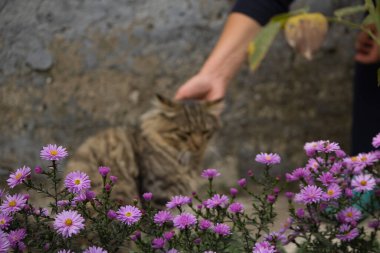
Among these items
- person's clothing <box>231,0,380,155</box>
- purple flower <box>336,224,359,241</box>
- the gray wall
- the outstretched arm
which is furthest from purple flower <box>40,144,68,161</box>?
person's clothing <box>231,0,380,155</box>

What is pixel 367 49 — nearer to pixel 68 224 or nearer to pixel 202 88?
pixel 202 88

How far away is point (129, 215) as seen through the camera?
1123mm

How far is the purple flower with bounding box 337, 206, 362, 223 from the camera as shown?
123 centimetres

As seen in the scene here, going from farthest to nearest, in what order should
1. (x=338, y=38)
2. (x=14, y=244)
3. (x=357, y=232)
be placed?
(x=338, y=38)
(x=357, y=232)
(x=14, y=244)

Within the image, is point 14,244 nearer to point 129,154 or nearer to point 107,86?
point 129,154

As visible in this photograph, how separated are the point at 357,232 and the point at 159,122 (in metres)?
1.80

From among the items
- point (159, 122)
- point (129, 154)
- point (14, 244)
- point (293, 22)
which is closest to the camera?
point (293, 22)

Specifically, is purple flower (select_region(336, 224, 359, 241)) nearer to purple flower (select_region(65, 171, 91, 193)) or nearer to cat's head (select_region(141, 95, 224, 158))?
purple flower (select_region(65, 171, 91, 193))

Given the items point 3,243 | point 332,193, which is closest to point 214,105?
point 332,193

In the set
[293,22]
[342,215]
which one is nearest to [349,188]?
[342,215]

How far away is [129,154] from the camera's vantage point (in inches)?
106

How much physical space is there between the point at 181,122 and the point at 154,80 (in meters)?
0.80

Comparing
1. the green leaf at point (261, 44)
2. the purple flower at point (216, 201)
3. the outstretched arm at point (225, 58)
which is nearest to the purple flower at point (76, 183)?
the purple flower at point (216, 201)

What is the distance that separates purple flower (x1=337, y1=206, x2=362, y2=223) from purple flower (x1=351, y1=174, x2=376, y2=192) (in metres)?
0.05
